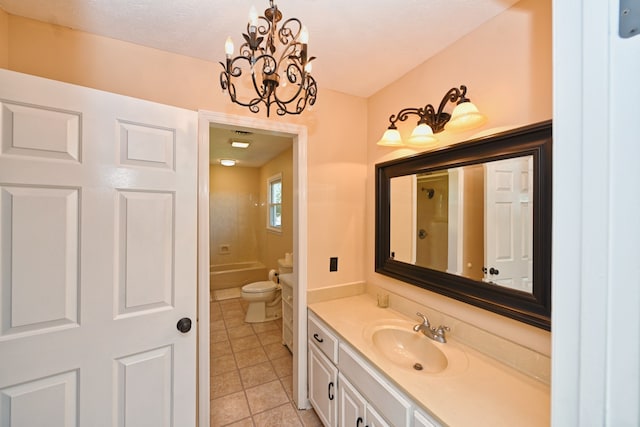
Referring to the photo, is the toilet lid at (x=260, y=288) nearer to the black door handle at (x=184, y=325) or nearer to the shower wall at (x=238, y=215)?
the shower wall at (x=238, y=215)

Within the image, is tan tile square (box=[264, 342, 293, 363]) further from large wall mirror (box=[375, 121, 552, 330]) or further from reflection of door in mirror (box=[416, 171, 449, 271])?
reflection of door in mirror (box=[416, 171, 449, 271])

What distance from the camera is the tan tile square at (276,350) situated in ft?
8.40

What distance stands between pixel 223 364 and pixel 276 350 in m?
0.53

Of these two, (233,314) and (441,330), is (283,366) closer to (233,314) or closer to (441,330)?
(233,314)

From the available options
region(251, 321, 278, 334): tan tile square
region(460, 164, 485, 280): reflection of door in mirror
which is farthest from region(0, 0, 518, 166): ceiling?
region(251, 321, 278, 334): tan tile square

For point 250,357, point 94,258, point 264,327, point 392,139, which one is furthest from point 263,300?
point 392,139

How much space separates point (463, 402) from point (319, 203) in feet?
4.49

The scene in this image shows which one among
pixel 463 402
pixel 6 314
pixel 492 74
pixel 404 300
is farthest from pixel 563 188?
pixel 6 314

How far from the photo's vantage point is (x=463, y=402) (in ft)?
3.05

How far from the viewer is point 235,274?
472cm

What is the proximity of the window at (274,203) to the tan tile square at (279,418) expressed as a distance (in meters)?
2.49

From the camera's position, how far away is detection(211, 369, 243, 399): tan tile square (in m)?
2.03

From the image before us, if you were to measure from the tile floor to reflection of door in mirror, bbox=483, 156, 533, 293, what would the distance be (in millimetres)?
1585

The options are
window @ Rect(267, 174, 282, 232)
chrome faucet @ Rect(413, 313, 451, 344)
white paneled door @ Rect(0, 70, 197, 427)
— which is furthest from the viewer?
window @ Rect(267, 174, 282, 232)
